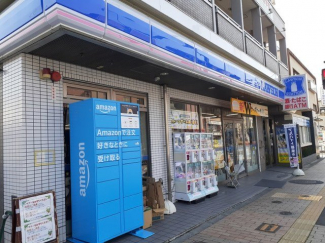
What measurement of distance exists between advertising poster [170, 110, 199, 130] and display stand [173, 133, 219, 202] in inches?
21.6

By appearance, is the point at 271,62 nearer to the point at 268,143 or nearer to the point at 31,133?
the point at 268,143

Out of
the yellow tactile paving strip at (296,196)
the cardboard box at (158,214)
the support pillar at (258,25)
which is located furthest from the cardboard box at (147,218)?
the support pillar at (258,25)

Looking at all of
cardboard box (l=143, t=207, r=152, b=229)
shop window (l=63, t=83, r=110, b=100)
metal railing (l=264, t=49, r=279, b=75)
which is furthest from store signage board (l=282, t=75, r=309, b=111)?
shop window (l=63, t=83, r=110, b=100)

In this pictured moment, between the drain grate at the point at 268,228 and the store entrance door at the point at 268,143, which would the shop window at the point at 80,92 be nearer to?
the drain grate at the point at 268,228

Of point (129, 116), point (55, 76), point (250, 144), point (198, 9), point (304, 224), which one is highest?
point (198, 9)

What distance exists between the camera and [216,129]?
10188mm

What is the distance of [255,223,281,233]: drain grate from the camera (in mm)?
5304

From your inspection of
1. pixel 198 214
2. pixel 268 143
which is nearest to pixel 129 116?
pixel 198 214

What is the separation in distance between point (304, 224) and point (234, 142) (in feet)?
19.5

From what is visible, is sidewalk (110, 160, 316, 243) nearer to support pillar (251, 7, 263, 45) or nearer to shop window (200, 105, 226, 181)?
shop window (200, 105, 226, 181)

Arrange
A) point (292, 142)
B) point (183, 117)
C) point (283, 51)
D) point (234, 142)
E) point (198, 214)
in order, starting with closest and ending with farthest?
point (198, 214) < point (183, 117) < point (234, 142) < point (292, 142) < point (283, 51)

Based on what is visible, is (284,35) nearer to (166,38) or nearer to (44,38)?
(166,38)

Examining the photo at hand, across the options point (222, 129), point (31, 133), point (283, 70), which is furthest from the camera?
point (283, 70)

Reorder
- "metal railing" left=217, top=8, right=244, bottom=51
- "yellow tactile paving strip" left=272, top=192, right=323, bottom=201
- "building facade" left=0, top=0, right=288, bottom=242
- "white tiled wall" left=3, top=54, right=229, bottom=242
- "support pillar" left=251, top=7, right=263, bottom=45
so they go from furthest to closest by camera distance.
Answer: "support pillar" left=251, top=7, right=263, bottom=45
"metal railing" left=217, top=8, right=244, bottom=51
"yellow tactile paving strip" left=272, top=192, right=323, bottom=201
"white tiled wall" left=3, top=54, right=229, bottom=242
"building facade" left=0, top=0, right=288, bottom=242
